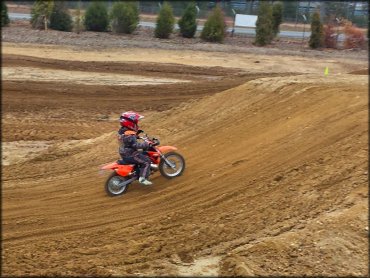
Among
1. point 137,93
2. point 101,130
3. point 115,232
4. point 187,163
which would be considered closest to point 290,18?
point 137,93

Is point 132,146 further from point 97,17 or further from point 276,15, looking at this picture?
point 276,15

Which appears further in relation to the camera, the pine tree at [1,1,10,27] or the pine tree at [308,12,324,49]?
the pine tree at [308,12,324,49]

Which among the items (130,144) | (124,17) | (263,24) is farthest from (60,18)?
(130,144)

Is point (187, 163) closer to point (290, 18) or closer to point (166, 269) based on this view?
point (166, 269)

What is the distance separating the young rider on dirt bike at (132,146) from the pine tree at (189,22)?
22478 millimetres

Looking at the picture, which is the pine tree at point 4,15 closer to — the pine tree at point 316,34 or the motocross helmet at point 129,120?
the pine tree at point 316,34

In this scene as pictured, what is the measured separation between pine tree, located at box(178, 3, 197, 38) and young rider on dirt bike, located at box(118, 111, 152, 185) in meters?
22.5

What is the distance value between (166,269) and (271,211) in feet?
7.10

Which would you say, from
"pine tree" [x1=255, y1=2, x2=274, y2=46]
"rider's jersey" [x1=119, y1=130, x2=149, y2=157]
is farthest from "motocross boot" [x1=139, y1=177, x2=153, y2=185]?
"pine tree" [x1=255, y1=2, x2=274, y2=46]

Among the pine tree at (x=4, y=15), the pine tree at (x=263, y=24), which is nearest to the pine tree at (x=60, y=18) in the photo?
the pine tree at (x=4, y=15)

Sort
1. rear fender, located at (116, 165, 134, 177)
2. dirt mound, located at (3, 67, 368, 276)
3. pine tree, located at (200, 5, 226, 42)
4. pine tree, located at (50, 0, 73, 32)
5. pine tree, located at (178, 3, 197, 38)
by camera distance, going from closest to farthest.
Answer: dirt mound, located at (3, 67, 368, 276), rear fender, located at (116, 165, 134, 177), pine tree, located at (50, 0, 73, 32), pine tree, located at (200, 5, 226, 42), pine tree, located at (178, 3, 197, 38)

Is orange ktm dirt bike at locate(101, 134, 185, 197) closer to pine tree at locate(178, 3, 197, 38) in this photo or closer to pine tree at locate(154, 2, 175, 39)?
pine tree at locate(154, 2, 175, 39)

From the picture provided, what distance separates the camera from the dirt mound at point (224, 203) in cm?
645

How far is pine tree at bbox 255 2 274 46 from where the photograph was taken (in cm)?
2945
